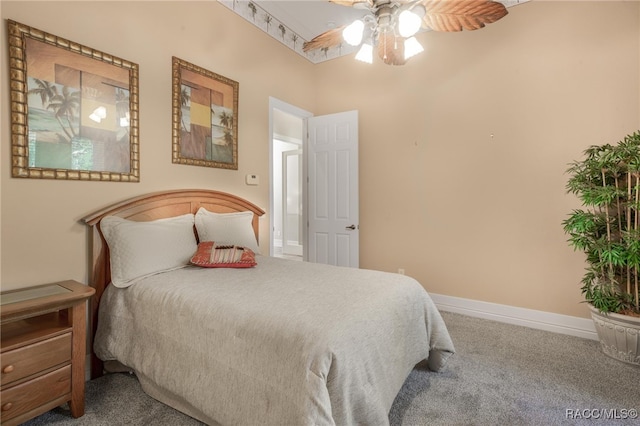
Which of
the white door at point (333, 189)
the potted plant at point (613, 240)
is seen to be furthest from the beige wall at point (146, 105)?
the potted plant at point (613, 240)

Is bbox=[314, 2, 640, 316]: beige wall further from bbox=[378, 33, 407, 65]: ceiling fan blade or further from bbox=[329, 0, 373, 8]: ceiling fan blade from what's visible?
bbox=[329, 0, 373, 8]: ceiling fan blade

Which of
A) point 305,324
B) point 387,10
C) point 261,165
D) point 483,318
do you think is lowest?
point 483,318

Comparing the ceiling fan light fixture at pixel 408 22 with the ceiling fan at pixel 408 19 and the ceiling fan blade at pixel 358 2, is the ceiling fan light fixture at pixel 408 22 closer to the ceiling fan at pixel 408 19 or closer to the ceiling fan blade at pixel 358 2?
the ceiling fan at pixel 408 19

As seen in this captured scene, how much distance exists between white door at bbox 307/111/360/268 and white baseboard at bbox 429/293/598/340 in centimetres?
118

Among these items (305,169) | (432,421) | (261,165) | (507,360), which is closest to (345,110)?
(305,169)

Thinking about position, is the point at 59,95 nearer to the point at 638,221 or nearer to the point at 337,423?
the point at 337,423

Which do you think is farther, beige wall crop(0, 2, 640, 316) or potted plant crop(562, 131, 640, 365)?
potted plant crop(562, 131, 640, 365)

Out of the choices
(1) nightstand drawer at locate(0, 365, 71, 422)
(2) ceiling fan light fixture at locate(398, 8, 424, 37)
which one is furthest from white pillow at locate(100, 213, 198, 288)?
(2) ceiling fan light fixture at locate(398, 8, 424, 37)

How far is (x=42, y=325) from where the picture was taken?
1657 mm

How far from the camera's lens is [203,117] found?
282 cm

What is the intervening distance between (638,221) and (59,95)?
4096mm

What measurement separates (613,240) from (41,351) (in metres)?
3.82

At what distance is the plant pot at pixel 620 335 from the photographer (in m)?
2.17

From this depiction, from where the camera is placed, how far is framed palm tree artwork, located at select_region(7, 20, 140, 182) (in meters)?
1.77
